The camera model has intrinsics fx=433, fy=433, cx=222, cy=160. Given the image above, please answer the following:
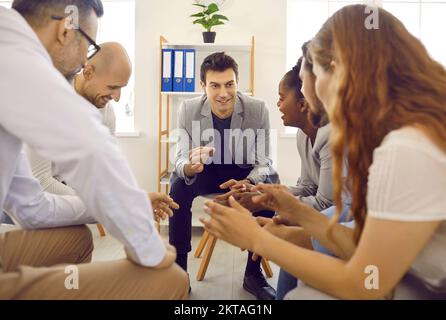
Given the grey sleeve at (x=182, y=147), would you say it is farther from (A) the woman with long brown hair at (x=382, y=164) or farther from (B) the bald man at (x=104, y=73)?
(A) the woman with long brown hair at (x=382, y=164)

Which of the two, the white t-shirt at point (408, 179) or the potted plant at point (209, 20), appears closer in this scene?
the white t-shirt at point (408, 179)

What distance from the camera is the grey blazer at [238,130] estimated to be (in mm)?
2516

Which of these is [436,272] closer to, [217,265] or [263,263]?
[263,263]

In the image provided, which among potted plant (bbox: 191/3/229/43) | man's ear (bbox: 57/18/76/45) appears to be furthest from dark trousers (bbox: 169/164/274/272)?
potted plant (bbox: 191/3/229/43)

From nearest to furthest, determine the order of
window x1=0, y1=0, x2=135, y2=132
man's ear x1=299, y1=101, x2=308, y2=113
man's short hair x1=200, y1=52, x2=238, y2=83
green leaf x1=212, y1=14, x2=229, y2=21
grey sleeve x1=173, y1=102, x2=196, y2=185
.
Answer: man's ear x1=299, y1=101, x2=308, y2=113 < grey sleeve x1=173, y1=102, x2=196, y2=185 < man's short hair x1=200, y1=52, x2=238, y2=83 < green leaf x1=212, y1=14, x2=229, y2=21 < window x1=0, y1=0, x2=135, y2=132

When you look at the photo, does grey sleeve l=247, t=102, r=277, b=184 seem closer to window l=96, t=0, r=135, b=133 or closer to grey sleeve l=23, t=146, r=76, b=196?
grey sleeve l=23, t=146, r=76, b=196

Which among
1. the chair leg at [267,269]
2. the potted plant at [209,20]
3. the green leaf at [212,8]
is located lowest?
the chair leg at [267,269]

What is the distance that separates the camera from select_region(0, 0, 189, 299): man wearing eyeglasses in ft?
Result: 2.77

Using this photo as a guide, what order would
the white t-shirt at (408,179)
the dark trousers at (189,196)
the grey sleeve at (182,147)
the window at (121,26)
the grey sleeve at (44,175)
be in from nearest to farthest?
the white t-shirt at (408,179) → the grey sleeve at (44,175) → the dark trousers at (189,196) → the grey sleeve at (182,147) → the window at (121,26)

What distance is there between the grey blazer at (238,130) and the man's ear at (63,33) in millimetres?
1394

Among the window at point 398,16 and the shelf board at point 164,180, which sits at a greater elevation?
the window at point 398,16

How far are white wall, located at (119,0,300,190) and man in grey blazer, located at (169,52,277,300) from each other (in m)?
0.90

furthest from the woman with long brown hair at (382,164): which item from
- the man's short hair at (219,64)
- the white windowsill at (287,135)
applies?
the white windowsill at (287,135)

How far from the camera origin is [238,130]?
8.55ft
